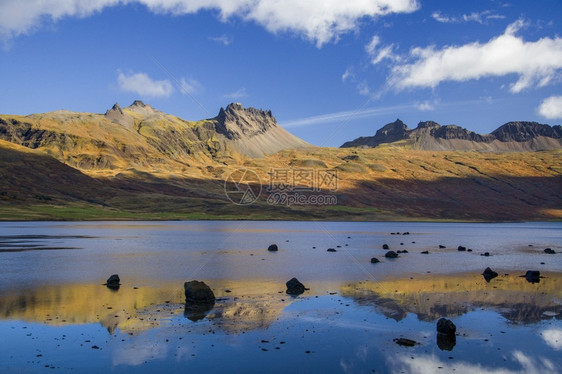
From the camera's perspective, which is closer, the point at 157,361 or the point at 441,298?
the point at 157,361

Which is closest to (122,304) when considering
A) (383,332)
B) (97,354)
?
(97,354)

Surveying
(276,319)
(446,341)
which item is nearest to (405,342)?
(446,341)

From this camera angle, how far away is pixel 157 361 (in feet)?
71.6

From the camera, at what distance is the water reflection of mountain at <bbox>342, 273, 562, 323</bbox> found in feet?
108

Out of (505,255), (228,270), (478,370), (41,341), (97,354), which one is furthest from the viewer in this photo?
(505,255)

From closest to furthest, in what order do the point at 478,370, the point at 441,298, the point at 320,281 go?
the point at 478,370 < the point at 441,298 < the point at 320,281

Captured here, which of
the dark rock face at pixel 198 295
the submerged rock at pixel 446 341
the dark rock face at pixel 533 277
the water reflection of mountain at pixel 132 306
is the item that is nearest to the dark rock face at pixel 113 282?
the water reflection of mountain at pixel 132 306

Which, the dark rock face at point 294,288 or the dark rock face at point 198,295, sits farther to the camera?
the dark rock face at point 294,288

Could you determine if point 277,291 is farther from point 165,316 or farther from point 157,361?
point 157,361

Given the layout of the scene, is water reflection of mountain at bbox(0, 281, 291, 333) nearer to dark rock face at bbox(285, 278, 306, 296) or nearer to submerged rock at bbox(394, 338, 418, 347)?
dark rock face at bbox(285, 278, 306, 296)

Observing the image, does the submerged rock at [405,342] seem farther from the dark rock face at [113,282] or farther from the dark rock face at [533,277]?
the dark rock face at [533,277]

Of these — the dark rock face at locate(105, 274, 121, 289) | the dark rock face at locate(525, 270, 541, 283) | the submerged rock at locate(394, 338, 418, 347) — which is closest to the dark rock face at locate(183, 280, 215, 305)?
the dark rock face at locate(105, 274, 121, 289)

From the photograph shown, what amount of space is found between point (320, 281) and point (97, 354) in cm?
2845

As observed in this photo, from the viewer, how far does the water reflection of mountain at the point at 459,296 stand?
32.9 metres
